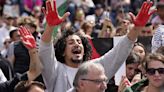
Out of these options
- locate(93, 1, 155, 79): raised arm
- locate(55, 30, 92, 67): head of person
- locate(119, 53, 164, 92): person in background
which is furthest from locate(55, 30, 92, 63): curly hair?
locate(119, 53, 164, 92): person in background

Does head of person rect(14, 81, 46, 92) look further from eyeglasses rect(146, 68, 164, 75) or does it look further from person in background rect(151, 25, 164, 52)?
person in background rect(151, 25, 164, 52)

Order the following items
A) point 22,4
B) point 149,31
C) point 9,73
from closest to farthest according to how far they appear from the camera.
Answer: point 9,73
point 149,31
point 22,4

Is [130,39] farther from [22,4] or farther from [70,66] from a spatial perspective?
[22,4]

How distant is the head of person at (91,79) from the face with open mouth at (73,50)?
1.26 metres

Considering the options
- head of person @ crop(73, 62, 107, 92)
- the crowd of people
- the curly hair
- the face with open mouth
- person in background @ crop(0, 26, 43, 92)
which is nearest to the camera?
head of person @ crop(73, 62, 107, 92)

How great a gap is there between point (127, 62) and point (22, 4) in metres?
14.7

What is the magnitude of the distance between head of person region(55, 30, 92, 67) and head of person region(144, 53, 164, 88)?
47.4 inches

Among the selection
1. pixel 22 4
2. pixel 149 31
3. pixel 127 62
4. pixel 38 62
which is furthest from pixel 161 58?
pixel 22 4

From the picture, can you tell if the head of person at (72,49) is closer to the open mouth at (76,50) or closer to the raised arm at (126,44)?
the open mouth at (76,50)

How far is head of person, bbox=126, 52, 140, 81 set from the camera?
24.6 feet

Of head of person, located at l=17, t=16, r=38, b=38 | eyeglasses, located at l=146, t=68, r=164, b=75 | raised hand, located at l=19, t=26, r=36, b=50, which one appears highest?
raised hand, located at l=19, t=26, r=36, b=50

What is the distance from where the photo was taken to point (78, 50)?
6.86 m

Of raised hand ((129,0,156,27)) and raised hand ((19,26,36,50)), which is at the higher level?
raised hand ((129,0,156,27))

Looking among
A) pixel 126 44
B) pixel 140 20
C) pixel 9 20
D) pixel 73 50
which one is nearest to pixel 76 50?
pixel 73 50
